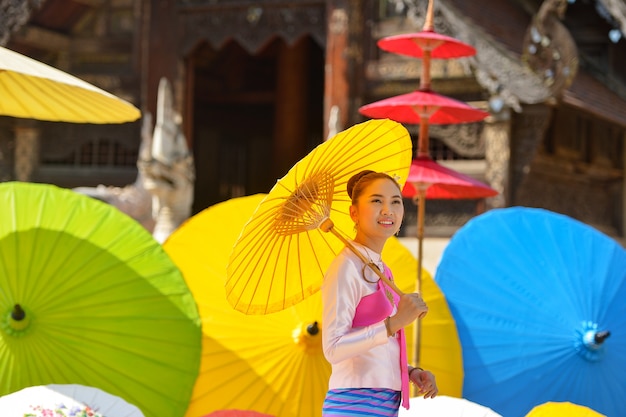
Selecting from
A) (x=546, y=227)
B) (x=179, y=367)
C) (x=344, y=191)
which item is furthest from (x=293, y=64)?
(x=344, y=191)

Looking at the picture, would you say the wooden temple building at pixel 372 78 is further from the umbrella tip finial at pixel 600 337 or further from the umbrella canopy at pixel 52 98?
the umbrella canopy at pixel 52 98

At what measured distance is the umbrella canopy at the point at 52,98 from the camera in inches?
160

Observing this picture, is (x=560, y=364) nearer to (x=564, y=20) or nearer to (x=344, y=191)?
(x=344, y=191)

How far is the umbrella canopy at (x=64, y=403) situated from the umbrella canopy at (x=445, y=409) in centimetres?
106

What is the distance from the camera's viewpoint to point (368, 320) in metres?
3.00

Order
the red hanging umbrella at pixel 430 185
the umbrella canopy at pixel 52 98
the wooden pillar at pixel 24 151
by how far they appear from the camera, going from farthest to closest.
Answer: the wooden pillar at pixel 24 151, the red hanging umbrella at pixel 430 185, the umbrella canopy at pixel 52 98

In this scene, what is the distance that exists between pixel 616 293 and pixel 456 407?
1393 millimetres

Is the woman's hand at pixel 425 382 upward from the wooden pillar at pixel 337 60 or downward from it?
downward

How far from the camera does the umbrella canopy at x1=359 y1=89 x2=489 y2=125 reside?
507 cm

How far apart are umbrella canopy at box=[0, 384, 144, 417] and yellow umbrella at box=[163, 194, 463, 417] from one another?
56 centimetres

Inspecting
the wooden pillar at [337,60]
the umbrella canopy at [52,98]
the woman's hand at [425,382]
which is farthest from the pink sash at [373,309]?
the wooden pillar at [337,60]

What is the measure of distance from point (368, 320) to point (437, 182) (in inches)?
84.9

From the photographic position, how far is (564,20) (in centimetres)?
1091

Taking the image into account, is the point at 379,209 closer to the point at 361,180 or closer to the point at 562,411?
the point at 361,180
